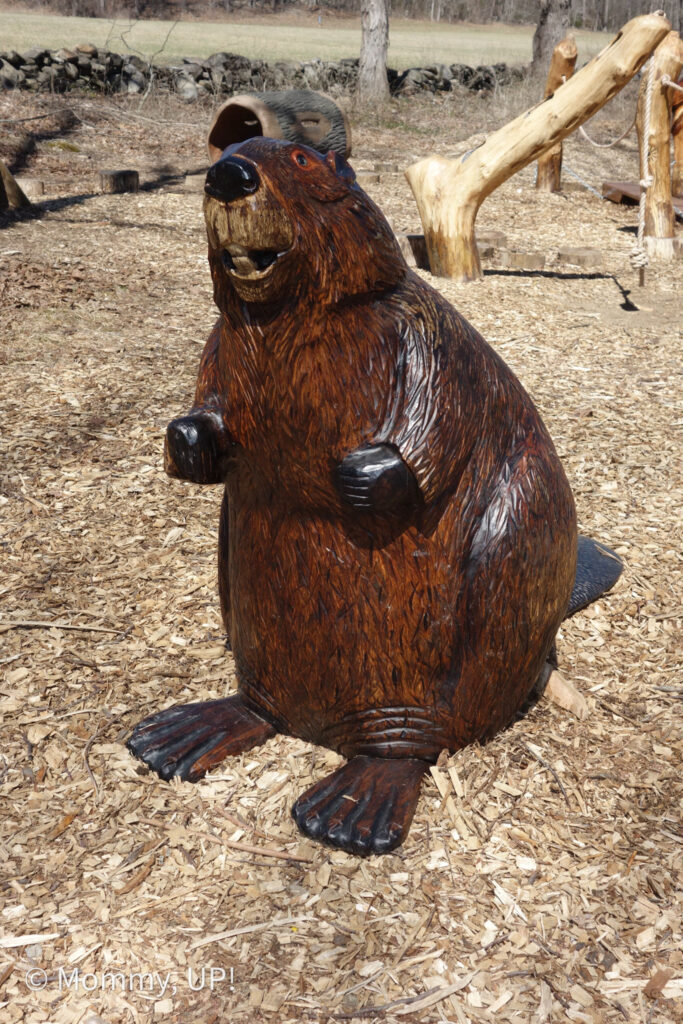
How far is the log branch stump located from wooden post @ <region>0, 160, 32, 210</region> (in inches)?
50.4

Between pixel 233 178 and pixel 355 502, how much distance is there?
656 mm

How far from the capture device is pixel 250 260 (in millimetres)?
1758

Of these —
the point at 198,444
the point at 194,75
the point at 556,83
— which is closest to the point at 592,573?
the point at 198,444

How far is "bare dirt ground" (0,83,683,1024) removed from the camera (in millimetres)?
1918

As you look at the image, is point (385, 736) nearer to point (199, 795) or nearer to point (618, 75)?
point (199, 795)

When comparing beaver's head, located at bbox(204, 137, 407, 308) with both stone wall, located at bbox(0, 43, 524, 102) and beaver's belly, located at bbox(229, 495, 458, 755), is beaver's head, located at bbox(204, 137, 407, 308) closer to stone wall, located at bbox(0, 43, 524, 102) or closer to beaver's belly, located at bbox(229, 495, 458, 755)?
beaver's belly, located at bbox(229, 495, 458, 755)

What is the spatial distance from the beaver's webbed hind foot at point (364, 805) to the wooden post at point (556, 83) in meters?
8.91

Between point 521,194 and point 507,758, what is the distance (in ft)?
33.6

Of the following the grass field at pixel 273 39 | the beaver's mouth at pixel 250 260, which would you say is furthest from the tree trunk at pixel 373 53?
the beaver's mouth at pixel 250 260

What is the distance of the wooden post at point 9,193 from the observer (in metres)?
9.07

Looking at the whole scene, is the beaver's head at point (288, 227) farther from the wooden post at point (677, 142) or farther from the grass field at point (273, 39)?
the grass field at point (273, 39)

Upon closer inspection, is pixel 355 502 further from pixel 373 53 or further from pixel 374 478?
pixel 373 53

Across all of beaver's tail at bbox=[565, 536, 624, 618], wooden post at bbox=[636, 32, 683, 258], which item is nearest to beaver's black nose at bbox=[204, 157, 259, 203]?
beaver's tail at bbox=[565, 536, 624, 618]

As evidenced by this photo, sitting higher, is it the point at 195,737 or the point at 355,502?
the point at 355,502
